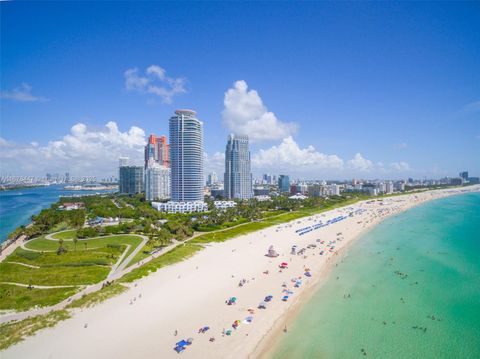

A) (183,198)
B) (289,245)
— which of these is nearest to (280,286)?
(289,245)

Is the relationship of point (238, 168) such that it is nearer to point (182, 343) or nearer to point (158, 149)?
point (158, 149)

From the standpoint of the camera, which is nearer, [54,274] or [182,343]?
[182,343]

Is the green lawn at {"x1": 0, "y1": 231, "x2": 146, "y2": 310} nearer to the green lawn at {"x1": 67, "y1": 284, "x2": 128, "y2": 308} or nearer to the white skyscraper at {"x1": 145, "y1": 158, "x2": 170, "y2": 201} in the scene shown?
the green lawn at {"x1": 67, "y1": 284, "x2": 128, "y2": 308}

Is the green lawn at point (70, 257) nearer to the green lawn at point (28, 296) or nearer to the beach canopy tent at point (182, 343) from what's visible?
the green lawn at point (28, 296)

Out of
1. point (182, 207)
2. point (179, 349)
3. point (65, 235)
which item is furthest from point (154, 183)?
point (179, 349)

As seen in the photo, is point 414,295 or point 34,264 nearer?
point 414,295

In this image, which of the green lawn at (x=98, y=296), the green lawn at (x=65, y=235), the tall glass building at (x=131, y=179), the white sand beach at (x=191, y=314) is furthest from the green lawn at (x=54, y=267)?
the tall glass building at (x=131, y=179)

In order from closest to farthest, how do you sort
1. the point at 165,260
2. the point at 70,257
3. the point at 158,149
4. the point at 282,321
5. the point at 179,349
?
the point at 179,349 < the point at 282,321 < the point at 165,260 < the point at 70,257 < the point at 158,149

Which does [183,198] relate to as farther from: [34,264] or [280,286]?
[280,286]
